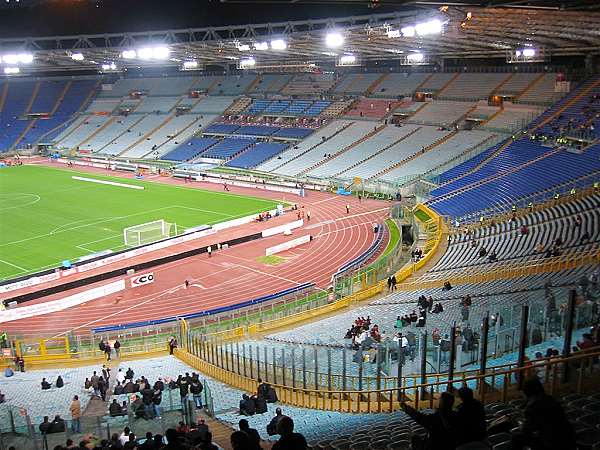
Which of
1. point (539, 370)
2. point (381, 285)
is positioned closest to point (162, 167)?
point (381, 285)

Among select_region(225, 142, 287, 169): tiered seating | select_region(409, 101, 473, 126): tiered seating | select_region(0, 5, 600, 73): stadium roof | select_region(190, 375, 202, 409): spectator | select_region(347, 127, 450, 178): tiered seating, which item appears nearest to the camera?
select_region(190, 375, 202, 409): spectator

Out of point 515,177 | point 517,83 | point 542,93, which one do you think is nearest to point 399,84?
point 517,83

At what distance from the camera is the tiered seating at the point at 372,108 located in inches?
2462

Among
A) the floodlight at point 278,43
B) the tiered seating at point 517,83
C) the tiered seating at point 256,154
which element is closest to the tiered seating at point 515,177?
the tiered seating at point 517,83

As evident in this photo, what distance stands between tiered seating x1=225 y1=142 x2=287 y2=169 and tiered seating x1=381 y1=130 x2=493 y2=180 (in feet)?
52.1

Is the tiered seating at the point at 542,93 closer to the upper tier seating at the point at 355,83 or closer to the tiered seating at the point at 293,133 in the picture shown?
the upper tier seating at the point at 355,83

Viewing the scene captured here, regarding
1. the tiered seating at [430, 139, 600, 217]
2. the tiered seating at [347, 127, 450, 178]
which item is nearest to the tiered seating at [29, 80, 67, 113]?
the tiered seating at [347, 127, 450, 178]

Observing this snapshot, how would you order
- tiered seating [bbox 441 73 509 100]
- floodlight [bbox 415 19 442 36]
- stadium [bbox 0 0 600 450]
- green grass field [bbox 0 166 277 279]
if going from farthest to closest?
tiered seating [bbox 441 73 509 100]
floodlight [bbox 415 19 442 36]
green grass field [bbox 0 166 277 279]
stadium [bbox 0 0 600 450]

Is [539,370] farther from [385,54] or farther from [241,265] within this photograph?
[385,54]

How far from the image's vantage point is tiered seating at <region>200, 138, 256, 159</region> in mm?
65750

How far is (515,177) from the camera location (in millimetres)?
38188

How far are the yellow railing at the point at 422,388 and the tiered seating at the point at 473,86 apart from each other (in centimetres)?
4635

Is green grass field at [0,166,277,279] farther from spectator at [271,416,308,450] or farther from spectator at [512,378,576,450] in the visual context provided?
spectator at [512,378,576,450]

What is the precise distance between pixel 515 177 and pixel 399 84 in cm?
2980
